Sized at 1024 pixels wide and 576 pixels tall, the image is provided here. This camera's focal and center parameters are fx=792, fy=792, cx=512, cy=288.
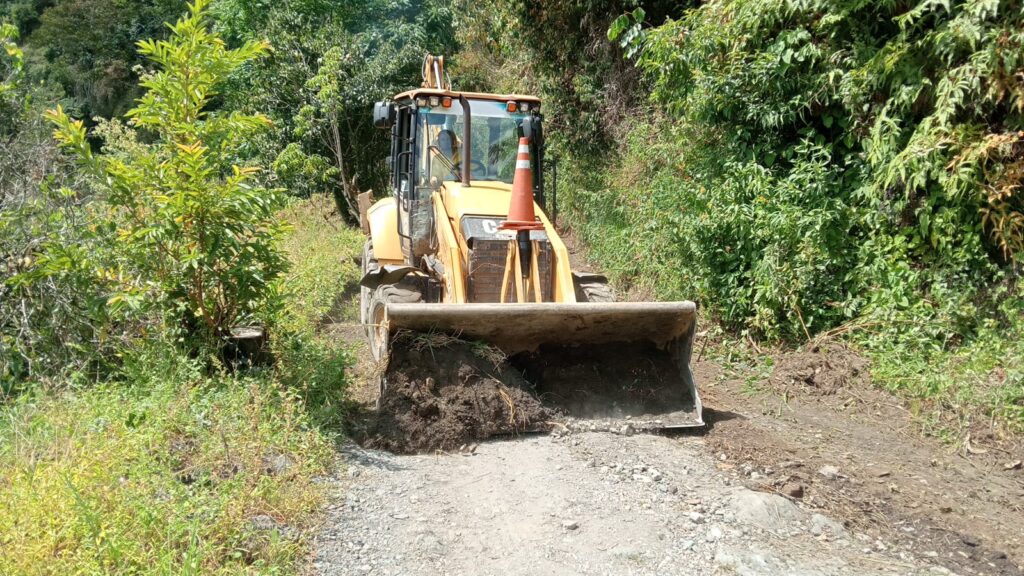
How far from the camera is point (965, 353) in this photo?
20.6 ft

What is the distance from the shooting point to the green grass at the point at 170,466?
353 cm

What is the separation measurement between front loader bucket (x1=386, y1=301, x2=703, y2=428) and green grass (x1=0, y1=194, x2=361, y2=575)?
3.36 ft

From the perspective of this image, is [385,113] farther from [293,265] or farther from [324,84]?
[324,84]

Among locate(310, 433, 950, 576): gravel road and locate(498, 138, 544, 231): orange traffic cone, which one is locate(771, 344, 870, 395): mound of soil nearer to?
locate(310, 433, 950, 576): gravel road

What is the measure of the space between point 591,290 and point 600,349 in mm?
1192

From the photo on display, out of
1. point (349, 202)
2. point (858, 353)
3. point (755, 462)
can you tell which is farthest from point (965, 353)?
point (349, 202)

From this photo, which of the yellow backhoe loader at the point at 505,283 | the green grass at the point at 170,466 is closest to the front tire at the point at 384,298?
the yellow backhoe loader at the point at 505,283

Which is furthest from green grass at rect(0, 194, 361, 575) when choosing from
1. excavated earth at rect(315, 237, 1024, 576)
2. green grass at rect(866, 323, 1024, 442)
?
green grass at rect(866, 323, 1024, 442)

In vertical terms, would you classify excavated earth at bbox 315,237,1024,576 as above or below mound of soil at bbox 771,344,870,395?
below

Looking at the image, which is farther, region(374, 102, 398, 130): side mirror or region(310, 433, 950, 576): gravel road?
region(374, 102, 398, 130): side mirror

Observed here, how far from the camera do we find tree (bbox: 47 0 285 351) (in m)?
5.27

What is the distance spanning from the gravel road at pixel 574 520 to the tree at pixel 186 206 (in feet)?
5.22

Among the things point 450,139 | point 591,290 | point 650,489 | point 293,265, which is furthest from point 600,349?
point 293,265

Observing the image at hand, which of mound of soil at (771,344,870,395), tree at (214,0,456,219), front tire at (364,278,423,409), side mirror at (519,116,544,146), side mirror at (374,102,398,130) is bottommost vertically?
mound of soil at (771,344,870,395)
